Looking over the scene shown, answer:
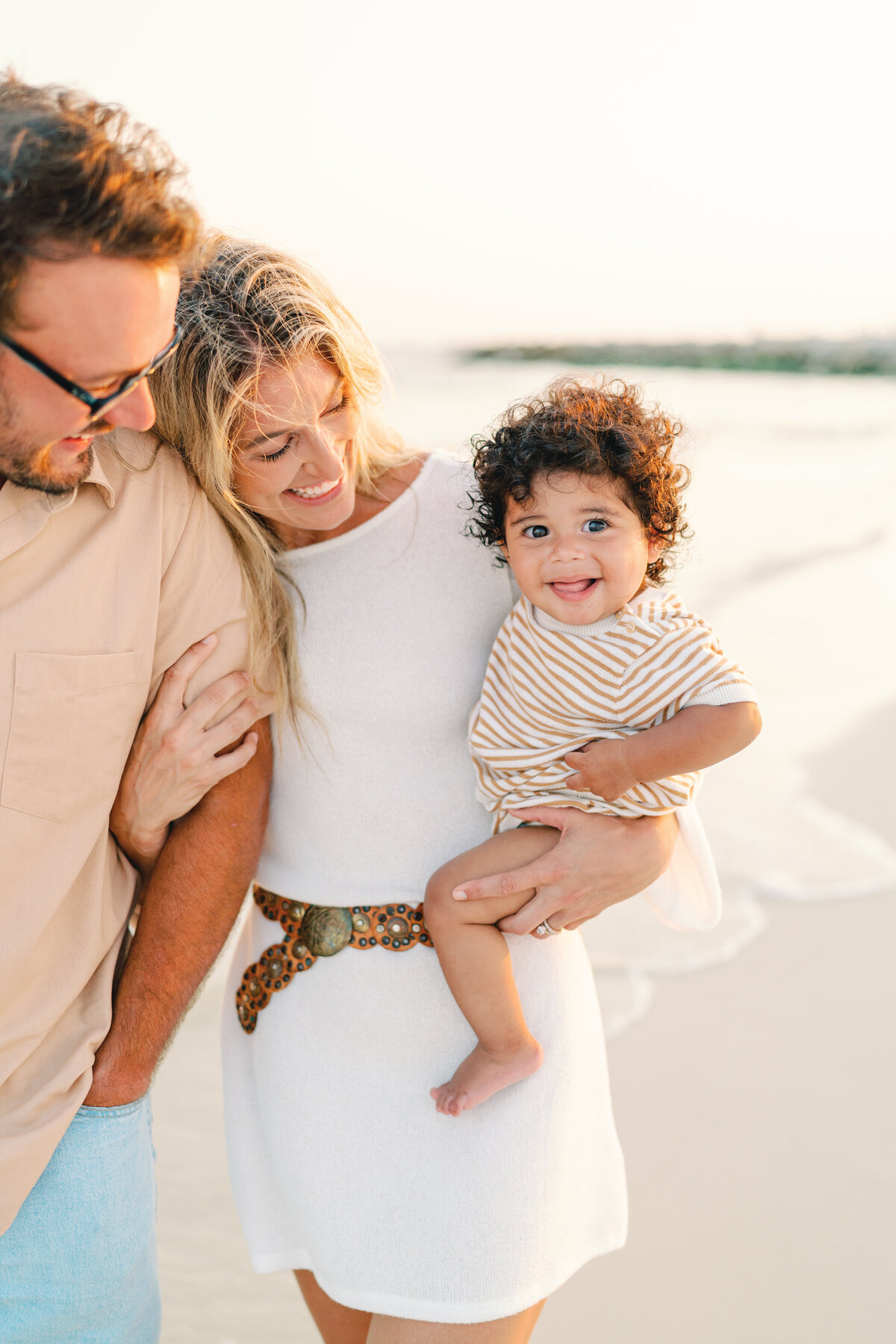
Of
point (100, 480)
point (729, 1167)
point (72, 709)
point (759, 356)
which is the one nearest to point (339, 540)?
point (100, 480)

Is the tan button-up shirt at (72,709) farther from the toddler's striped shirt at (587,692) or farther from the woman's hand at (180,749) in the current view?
the toddler's striped shirt at (587,692)

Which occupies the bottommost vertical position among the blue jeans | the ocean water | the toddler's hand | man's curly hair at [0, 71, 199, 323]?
the ocean water

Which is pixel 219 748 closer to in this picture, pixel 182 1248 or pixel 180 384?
pixel 180 384

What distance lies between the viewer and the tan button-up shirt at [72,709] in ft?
5.46

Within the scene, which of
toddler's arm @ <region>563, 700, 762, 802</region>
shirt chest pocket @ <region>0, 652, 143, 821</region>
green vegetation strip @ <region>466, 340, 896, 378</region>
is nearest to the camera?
shirt chest pocket @ <region>0, 652, 143, 821</region>

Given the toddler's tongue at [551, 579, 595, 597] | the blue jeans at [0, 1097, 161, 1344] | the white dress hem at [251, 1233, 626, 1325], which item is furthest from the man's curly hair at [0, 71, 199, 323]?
the white dress hem at [251, 1233, 626, 1325]

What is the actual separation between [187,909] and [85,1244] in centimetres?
Answer: 54

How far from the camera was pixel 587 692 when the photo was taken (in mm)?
1911

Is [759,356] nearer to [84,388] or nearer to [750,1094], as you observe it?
A: [750,1094]

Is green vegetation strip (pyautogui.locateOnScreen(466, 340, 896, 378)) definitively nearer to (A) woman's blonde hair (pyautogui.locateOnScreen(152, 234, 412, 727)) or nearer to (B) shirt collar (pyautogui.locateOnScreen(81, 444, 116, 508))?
(A) woman's blonde hair (pyautogui.locateOnScreen(152, 234, 412, 727))

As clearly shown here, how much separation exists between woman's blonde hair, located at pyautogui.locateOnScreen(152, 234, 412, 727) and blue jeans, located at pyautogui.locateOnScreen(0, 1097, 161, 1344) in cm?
78

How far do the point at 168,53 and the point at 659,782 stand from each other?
8857mm

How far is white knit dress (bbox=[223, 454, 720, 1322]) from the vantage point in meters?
1.91

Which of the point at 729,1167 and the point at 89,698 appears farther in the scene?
the point at 729,1167
